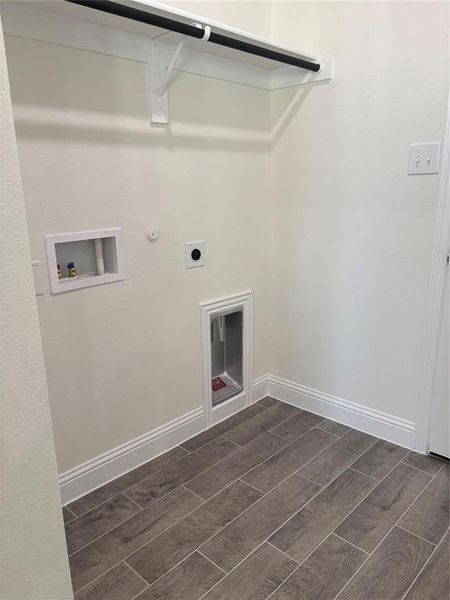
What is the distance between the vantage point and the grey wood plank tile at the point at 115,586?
145 cm

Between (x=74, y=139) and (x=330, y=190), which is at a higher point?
(x=74, y=139)

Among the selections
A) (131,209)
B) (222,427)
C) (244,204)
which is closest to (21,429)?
(131,209)

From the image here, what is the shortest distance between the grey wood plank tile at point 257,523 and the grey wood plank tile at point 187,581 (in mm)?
41

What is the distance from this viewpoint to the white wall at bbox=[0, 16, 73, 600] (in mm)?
850

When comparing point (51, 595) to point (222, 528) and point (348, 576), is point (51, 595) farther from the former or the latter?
point (348, 576)

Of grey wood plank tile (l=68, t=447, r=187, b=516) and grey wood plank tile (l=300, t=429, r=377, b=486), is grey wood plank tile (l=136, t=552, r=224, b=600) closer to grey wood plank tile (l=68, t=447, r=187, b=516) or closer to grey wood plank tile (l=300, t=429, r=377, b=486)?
grey wood plank tile (l=68, t=447, r=187, b=516)

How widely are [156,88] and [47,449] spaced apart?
1.49 metres

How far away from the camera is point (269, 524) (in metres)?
1.73

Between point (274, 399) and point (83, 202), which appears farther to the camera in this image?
point (274, 399)

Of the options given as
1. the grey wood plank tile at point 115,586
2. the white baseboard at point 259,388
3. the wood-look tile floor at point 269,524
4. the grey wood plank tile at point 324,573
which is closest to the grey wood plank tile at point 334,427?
the wood-look tile floor at point 269,524

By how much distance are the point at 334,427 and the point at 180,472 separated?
876mm

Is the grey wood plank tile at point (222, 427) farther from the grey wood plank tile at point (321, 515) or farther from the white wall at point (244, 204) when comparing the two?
the grey wood plank tile at point (321, 515)

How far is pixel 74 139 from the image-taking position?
164cm

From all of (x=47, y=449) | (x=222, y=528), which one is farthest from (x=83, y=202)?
(x=222, y=528)
